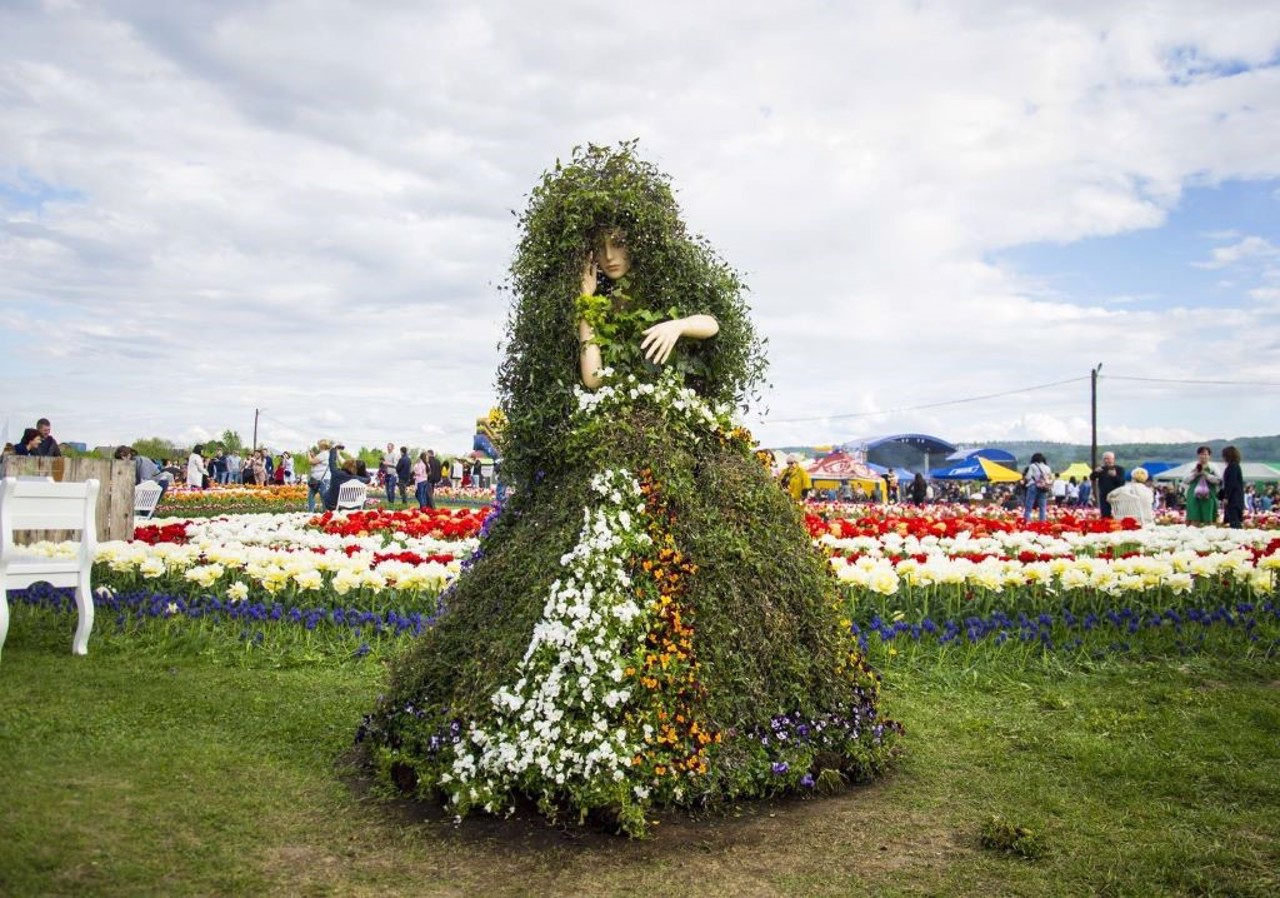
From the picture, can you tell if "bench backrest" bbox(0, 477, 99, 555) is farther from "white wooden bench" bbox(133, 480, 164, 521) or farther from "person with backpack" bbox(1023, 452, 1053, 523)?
"person with backpack" bbox(1023, 452, 1053, 523)

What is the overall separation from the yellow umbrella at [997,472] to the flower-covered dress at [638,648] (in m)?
37.0

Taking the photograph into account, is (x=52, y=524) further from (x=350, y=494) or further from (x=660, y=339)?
(x=350, y=494)

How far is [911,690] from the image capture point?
5.71 metres

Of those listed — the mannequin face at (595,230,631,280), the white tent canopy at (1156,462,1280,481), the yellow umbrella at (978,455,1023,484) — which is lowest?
the mannequin face at (595,230,631,280)

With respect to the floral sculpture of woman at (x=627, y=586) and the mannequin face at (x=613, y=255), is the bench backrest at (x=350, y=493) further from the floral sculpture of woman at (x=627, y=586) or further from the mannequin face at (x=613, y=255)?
the mannequin face at (x=613, y=255)

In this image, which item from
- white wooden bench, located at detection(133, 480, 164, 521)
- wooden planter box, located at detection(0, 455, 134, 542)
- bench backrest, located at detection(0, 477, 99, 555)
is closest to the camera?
bench backrest, located at detection(0, 477, 99, 555)

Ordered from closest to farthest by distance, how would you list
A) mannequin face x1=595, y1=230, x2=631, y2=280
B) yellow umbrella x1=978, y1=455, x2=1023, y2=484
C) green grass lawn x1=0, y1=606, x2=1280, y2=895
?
green grass lawn x1=0, y1=606, x2=1280, y2=895 → mannequin face x1=595, y1=230, x2=631, y2=280 → yellow umbrella x1=978, y1=455, x2=1023, y2=484

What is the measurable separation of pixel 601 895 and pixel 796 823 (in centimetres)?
87

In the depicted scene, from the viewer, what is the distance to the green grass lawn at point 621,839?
2.96m

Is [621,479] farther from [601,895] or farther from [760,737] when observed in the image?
[601,895]

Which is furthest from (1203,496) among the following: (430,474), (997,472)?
(997,472)

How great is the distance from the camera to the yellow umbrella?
38.8 m

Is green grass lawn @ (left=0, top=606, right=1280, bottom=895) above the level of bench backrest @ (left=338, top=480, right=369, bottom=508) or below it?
below

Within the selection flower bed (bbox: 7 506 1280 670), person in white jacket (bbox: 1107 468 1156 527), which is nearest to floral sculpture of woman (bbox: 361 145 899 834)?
flower bed (bbox: 7 506 1280 670)
